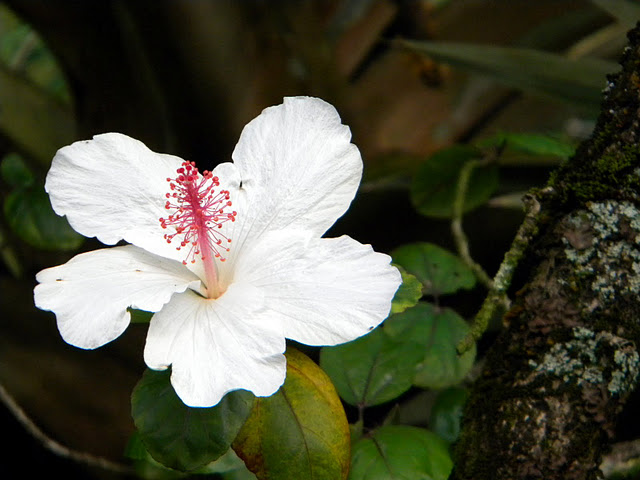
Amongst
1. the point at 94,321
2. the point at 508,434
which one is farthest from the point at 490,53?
the point at 94,321

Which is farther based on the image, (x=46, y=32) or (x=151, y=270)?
(x=46, y=32)

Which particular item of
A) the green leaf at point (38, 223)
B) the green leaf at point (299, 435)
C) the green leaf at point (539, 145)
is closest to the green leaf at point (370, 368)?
the green leaf at point (299, 435)

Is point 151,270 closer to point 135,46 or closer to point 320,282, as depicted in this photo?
point 320,282

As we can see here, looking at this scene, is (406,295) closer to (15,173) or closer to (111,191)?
(111,191)

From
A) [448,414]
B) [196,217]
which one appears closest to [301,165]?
[196,217]

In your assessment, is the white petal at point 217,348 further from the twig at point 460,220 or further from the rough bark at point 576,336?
the twig at point 460,220

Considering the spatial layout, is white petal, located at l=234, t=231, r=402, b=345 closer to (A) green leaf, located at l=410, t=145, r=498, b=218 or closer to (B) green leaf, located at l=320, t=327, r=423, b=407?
(B) green leaf, located at l=320, t=327, r=423, b=407

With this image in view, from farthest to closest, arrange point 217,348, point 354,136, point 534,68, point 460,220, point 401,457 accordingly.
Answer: point 354,136, point 534,68, point 460,220, point 401,457, point 217,348
